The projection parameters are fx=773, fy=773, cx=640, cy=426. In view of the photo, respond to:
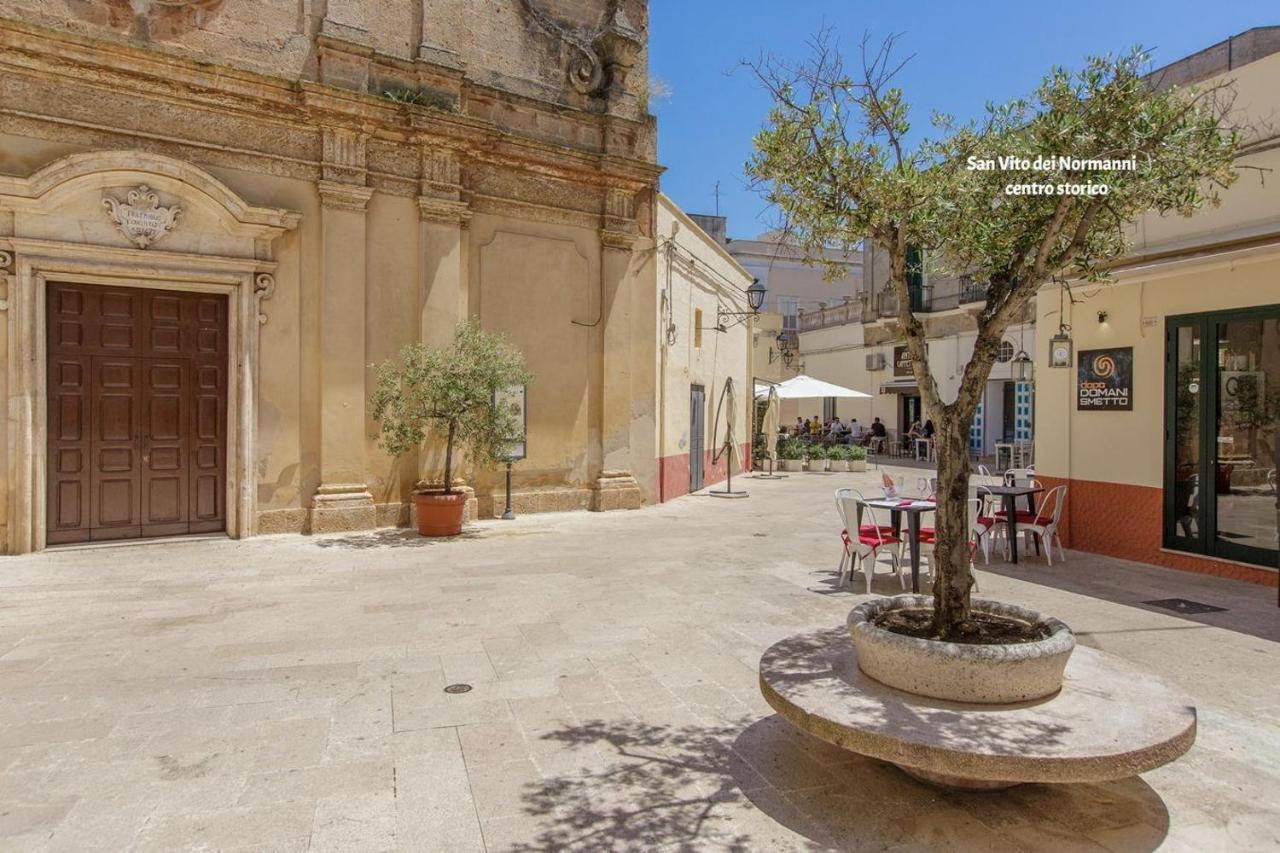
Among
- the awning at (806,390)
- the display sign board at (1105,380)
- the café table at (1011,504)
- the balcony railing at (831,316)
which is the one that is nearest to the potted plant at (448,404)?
the café table at (1011,504)

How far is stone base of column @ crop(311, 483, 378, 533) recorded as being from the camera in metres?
9.38

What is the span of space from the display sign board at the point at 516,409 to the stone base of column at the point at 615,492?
4.44 feet

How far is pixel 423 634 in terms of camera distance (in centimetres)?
551

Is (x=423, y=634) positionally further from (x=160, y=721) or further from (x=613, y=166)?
(x=613, y=166)

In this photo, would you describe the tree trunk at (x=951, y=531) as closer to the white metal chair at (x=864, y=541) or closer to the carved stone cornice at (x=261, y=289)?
the white metal chair at (x=864, y=541)

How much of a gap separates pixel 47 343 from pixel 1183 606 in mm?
11163

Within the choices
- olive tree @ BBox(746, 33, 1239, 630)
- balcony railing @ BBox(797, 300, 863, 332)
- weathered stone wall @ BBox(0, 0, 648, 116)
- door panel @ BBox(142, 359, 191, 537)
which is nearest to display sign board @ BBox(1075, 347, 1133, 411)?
olive tree @ BBox(746, 33, 1239, 630)

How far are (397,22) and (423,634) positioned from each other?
826cm

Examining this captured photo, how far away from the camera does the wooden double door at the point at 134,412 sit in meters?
8.24

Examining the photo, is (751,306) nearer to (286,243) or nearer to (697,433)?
(697,433)

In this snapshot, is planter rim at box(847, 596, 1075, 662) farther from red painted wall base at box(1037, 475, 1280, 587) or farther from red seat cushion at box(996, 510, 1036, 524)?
red seat cushion at box(996, 510, 1036, 524)

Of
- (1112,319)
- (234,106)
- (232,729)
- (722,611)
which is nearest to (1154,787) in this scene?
(722,611)

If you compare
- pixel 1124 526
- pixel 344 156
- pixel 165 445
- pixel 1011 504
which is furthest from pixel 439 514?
pixel 1124 526

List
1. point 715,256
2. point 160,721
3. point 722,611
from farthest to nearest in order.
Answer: point 715,256, point 722,611, point 160,721
